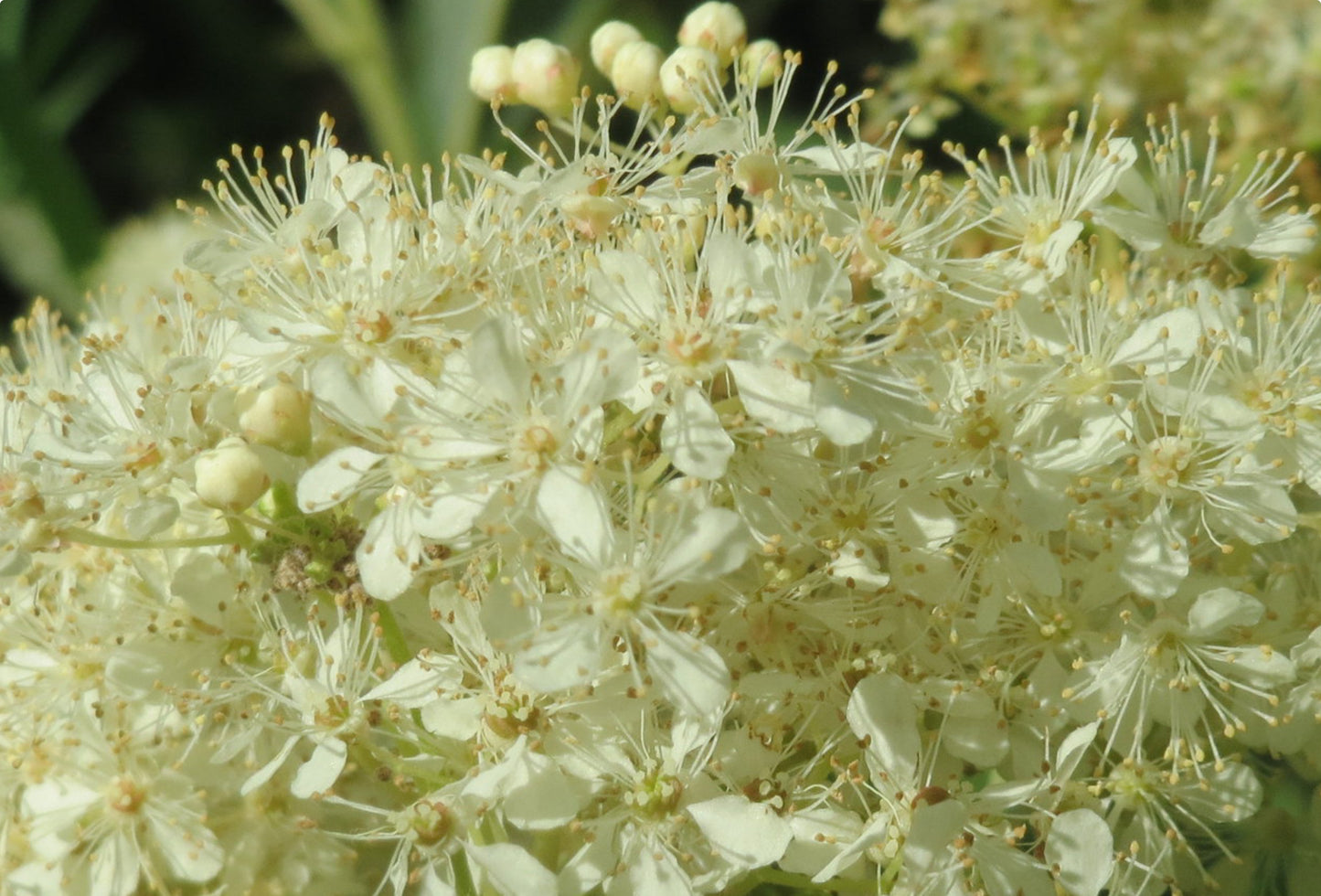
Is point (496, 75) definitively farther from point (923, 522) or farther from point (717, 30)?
point (923, 522)

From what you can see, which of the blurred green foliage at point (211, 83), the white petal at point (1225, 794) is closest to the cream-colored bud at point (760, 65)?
the white petal at point (1225, 794)

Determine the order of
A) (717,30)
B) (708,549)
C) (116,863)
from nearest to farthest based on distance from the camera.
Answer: (708,549)
(116,863)
(717,30)

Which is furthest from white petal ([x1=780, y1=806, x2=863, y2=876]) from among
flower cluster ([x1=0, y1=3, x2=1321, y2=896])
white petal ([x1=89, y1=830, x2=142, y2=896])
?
white petal ([x1=89, y1=830, x2=142, y2=896])

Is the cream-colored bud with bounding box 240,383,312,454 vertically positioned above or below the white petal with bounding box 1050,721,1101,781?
above

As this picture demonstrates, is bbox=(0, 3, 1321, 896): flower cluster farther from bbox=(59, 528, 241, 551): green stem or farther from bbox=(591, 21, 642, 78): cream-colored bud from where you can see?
bbox=(591, 21, 642, 78): cream-colored bud

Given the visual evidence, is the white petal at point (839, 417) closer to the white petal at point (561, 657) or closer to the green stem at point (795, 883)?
the white petal at point (561, 657)

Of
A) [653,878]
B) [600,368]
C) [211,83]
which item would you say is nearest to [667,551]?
[600,368]

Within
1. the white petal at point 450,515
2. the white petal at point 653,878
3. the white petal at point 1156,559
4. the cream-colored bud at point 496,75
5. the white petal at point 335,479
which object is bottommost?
the white petal at point 653,878
